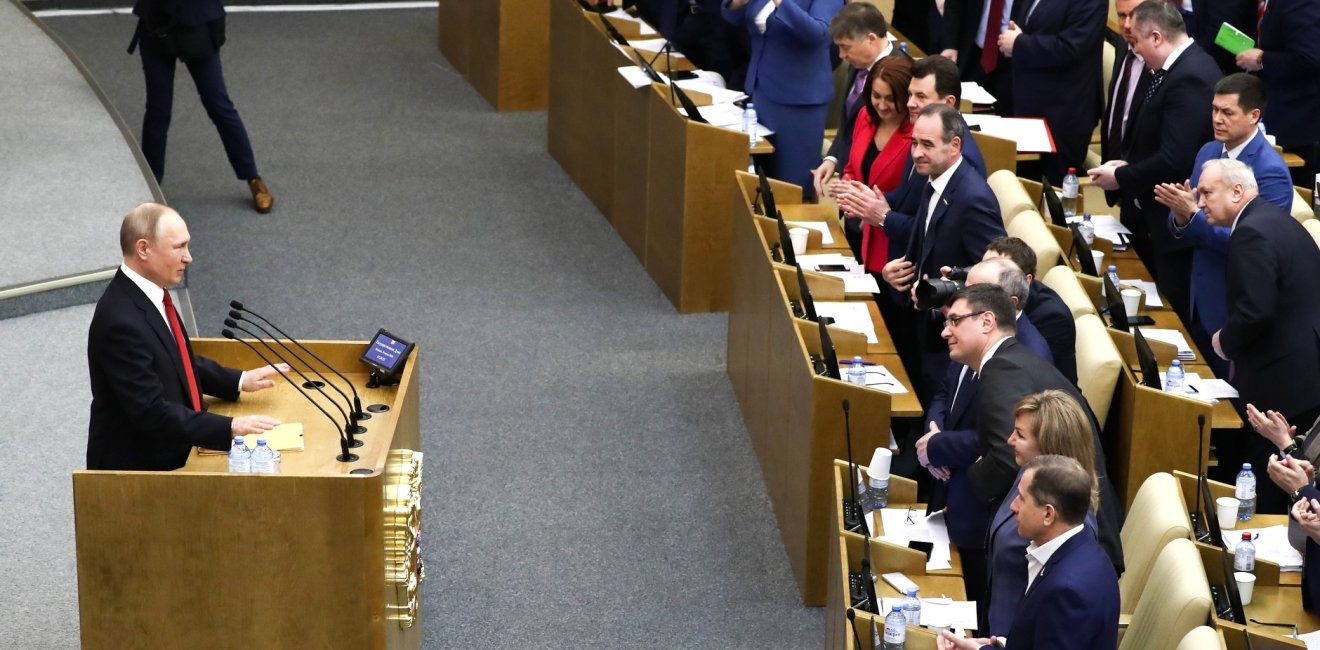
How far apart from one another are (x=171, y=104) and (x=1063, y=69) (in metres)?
4.34

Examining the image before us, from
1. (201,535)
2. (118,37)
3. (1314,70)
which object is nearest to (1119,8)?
(1314,70)

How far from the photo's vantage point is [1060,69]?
24.5 feet

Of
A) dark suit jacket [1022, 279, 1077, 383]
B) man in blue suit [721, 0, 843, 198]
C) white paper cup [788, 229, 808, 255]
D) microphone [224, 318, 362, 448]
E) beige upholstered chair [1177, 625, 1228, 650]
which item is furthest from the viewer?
man in blue suit [721, 0, 843, 198]

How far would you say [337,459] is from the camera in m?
3.95

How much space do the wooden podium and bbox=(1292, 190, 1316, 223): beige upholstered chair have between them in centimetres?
377

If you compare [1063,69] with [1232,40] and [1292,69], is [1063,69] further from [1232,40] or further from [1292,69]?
[1292,69]

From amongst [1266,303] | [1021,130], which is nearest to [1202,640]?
[1266,303]

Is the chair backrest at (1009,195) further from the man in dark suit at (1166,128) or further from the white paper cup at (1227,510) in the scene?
the white paper cup at (1227,510)

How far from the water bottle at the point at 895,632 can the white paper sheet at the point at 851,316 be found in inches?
74.6

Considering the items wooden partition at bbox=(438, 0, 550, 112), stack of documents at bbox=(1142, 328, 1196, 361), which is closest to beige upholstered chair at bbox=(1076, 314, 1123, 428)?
stack of documents at bbox=(1142, 328, 1196, 361)

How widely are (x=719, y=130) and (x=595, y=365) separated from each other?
1.17m

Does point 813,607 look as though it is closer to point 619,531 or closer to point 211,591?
point 619,531

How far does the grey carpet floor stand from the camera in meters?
5.25

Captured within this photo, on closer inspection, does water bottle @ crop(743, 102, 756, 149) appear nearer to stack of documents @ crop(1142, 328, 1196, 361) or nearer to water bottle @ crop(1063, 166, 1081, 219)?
water bottle @ crop(1063, 166, 1081, 219)
